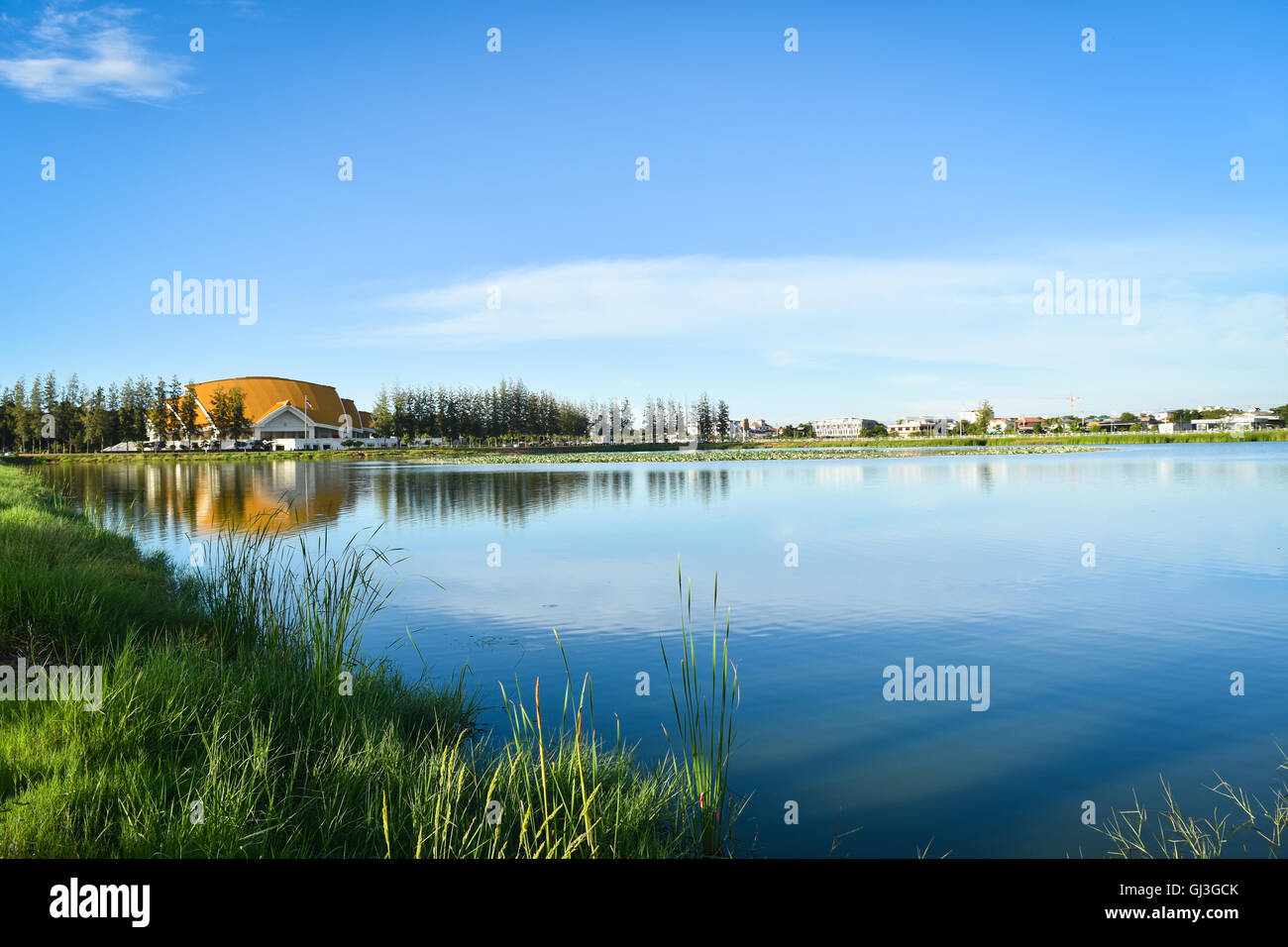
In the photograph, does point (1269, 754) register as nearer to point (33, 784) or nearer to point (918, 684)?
point (918, 684)

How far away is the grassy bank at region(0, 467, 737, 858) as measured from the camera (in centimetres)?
381

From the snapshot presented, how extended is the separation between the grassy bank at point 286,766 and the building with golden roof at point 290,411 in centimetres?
9656

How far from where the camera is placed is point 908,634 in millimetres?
10523

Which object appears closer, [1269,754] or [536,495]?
[1269,754]

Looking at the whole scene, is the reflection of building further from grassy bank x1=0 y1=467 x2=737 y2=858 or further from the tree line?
grassy bank x1=0 y1=467 x2=737 y2=858

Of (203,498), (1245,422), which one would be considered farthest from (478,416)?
(1245,422)

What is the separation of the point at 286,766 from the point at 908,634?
8.14 m

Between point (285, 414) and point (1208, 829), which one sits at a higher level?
point (285, 414)

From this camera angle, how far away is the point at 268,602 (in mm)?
7836

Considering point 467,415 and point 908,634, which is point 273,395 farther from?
point 908,634

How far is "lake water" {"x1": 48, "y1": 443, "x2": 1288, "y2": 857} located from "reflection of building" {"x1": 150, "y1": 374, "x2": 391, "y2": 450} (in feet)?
248

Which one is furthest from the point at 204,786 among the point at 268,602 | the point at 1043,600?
the point at 1043,600

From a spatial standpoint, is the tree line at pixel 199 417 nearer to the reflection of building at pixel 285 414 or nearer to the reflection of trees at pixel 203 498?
the reflection of building at pixel 285 414
